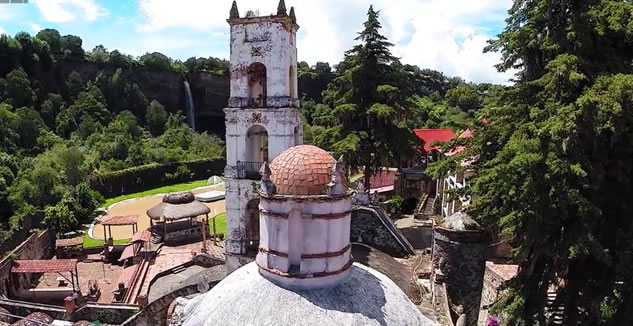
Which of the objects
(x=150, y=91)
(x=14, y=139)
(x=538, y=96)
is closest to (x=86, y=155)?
(x=14, y=139)

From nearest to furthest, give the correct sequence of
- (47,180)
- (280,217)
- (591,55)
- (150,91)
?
1. (280,217)
2. (591,55)
3. (47,180)
4. (150,91)

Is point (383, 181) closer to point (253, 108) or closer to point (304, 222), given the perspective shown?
point (253, 108)

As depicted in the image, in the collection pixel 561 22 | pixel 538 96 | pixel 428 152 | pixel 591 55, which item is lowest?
pixel 428 152

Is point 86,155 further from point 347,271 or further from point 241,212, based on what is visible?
point 347,271

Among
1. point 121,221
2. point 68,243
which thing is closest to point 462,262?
point 121,221

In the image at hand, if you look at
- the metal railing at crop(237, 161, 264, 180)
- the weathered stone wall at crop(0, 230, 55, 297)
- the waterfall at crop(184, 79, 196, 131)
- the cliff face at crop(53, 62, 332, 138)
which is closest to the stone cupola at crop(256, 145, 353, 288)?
the metal railing at crop(237, 161, 264, 180)

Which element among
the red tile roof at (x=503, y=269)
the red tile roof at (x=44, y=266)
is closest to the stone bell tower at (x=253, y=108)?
the red tile roof at (x=44, y=266)
